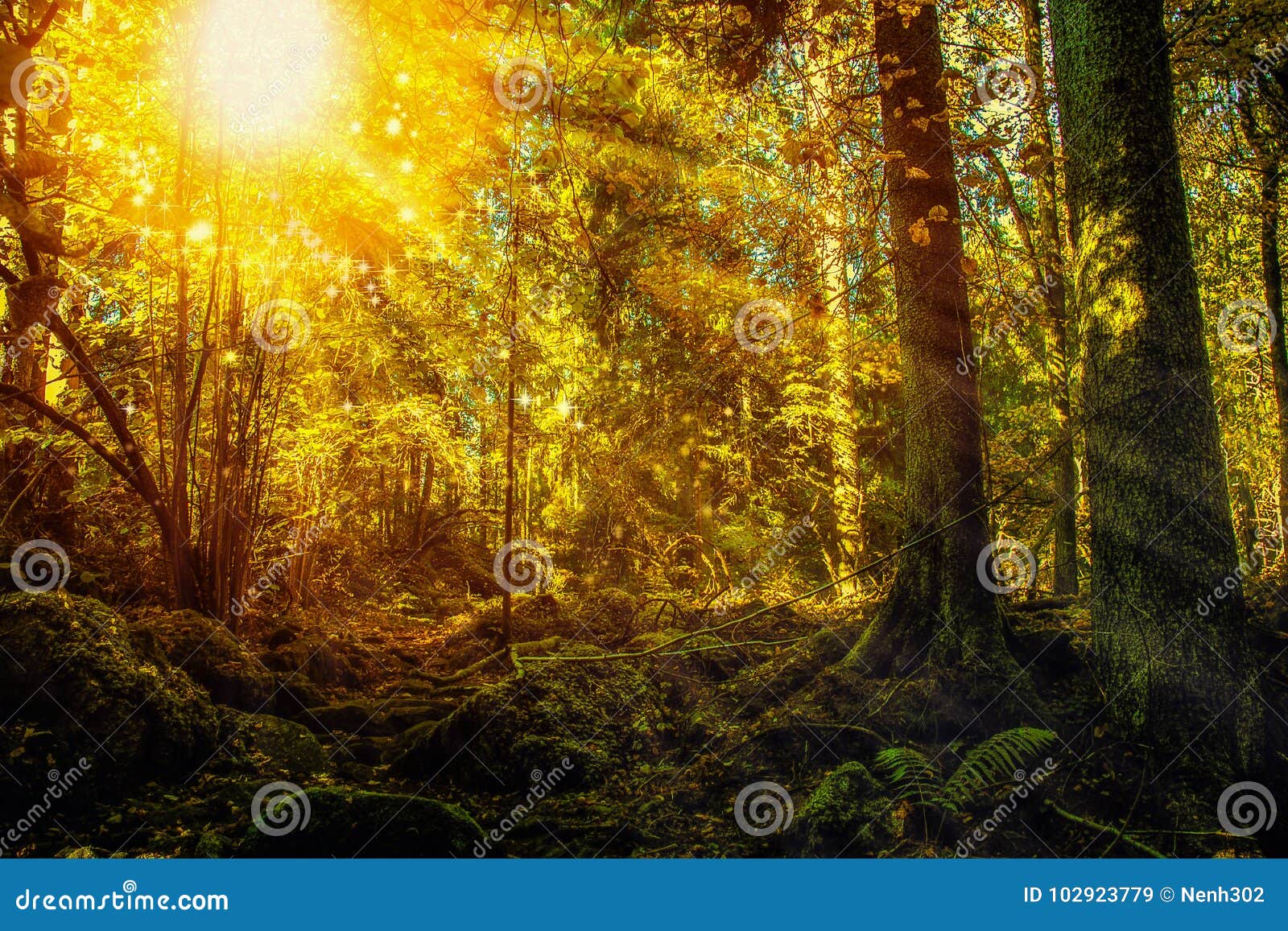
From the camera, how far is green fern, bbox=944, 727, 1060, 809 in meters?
3.49

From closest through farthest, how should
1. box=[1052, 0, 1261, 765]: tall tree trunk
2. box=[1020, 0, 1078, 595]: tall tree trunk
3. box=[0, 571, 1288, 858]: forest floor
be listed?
1. box=[0, 571, 1288, 858]: forest floor
2. box=[1052, 0, 1261, 765]: tall tree trunk
3. box=[1020, 0, 1078, 595]: tall tree trunk

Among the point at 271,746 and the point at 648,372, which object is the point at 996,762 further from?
the point at 648,372

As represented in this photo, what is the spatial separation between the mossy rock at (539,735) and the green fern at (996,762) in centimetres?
213

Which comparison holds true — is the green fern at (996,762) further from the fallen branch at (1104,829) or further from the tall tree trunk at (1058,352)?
the tall tree trunk at (1058,352)

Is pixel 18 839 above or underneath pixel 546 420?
underneath

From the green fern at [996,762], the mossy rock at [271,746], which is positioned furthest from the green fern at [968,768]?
the mossy rock at [271,746]

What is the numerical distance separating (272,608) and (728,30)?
7.44m

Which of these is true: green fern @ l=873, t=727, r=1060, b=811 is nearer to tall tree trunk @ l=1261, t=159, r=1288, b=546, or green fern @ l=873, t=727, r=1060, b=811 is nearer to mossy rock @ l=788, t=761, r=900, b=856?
mossy rock @ l=788, t=761, r=900, b=856

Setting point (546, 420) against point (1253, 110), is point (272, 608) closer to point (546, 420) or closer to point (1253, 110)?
point (546, 420)

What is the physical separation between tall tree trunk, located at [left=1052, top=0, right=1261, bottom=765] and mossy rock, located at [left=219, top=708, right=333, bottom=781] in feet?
16.4

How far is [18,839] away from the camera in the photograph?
313 centimetres

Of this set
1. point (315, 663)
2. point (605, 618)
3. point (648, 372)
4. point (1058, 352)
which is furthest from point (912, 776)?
point (648, 372)

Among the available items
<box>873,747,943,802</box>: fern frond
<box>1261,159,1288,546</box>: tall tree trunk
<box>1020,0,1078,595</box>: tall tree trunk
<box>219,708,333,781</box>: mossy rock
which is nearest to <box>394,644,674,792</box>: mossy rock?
<box>219,708,333,781</box>: mossy rock
